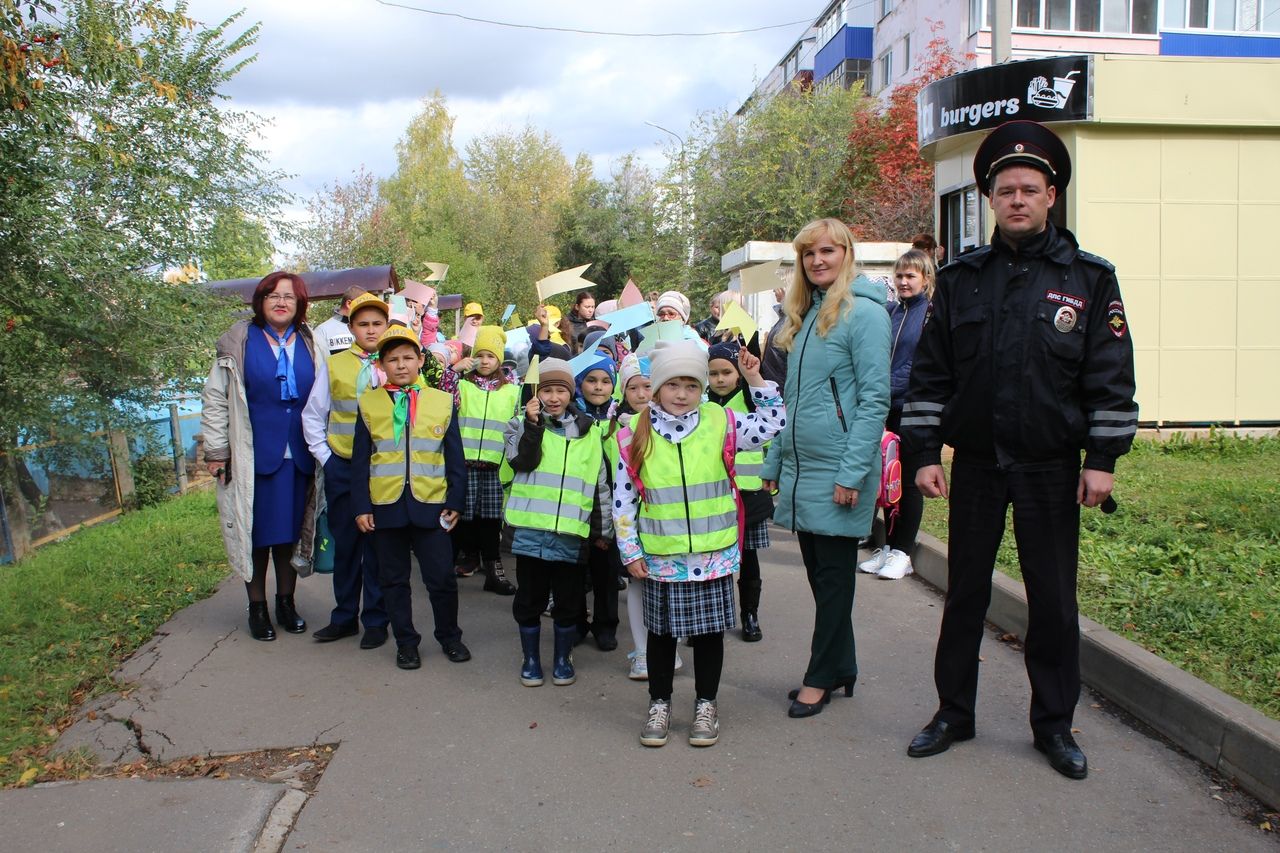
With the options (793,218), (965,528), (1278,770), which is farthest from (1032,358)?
(793,218)

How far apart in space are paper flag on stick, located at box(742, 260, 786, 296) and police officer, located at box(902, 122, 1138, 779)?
8.97 ft

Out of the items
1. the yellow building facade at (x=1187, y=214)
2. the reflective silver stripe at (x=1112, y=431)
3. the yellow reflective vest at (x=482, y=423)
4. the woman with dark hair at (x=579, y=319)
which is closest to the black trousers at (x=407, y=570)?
the yellow reflective vest at (x=482, y=423)

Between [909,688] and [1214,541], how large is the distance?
2822 mm

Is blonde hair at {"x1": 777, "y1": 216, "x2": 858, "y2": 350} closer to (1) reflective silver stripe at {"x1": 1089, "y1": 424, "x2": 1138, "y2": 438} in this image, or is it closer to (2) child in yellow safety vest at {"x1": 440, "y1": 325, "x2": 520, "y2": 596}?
(1) reflective silver stripe at {"x1": 1089, "y1": 424, "x2": 1138, "y2": 438}

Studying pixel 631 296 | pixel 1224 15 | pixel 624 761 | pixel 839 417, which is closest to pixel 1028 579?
pixel 839 417

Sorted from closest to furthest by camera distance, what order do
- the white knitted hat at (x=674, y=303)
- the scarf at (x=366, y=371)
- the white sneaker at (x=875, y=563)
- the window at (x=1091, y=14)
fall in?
the scarf at (x=366, y=371) < the white sneaker at (x=875, y=563) < the white knitted hat at (x=674, y=303) < the window at (x=1091, y=14)

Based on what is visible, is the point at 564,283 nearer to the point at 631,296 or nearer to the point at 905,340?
the point at 631,296

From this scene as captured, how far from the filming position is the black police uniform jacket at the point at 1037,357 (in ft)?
11.8

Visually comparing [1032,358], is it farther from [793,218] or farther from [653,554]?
[793,218]

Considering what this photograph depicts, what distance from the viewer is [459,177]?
50.3 meters

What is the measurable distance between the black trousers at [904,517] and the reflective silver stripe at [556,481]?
242 cm

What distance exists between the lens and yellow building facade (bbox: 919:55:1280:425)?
10.1 m

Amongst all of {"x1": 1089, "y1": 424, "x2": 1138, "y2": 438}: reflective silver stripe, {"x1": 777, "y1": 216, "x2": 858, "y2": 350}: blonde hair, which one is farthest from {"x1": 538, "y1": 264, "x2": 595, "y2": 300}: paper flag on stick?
{"x1": 1089, "y1": 424, "x2": 1138, "y2": 438}: reflective silver stripe

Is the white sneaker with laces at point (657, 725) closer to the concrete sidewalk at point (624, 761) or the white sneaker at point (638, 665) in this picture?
the concrete sidewalk at point (624, 761)
